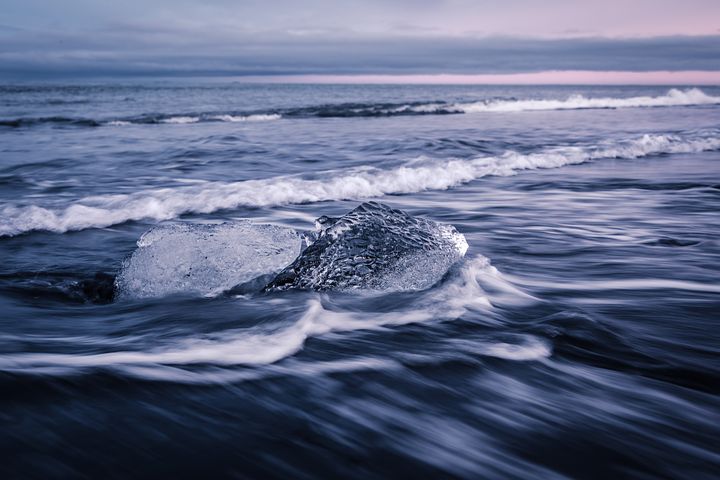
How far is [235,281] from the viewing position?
3.35m

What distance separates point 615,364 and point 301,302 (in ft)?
5.17

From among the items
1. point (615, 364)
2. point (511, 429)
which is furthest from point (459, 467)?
point (615, 364)

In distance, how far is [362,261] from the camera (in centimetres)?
335

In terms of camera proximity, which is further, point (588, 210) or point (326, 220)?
point (588, 210)

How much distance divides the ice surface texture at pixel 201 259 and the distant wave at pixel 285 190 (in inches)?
81.9

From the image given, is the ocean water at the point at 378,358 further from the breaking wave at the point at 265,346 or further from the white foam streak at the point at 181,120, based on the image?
the white foam streak at the point at 181,120

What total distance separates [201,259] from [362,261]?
983 millimetres

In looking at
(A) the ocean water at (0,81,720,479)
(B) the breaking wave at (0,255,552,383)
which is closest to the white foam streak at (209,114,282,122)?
(A) the ocean water at (0,81,720,479)

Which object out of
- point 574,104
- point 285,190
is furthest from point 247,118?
point 574,104

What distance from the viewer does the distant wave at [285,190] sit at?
5.34 m

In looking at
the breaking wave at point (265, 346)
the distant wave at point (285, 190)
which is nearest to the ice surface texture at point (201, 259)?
the breaking wave at point (265, 346)

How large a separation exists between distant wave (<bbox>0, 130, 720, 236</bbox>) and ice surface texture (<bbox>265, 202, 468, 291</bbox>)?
2.89 metres

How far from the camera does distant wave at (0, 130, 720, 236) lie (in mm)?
5340

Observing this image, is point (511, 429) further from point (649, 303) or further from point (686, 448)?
point (649, 303)
